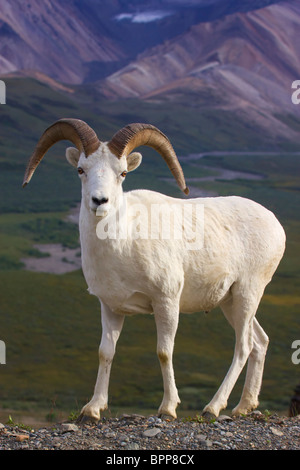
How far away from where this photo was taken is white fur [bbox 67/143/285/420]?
8688 millimetres

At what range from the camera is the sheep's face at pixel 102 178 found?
808 centimetres

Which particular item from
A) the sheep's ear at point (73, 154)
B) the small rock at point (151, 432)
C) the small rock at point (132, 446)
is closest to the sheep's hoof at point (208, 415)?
the small rock at point (151, 432)

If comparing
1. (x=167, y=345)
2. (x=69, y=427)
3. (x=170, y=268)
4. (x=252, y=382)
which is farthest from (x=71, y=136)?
(x=252, y=382)

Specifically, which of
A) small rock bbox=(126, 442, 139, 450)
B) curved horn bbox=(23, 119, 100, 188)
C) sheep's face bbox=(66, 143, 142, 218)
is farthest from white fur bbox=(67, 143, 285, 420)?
small rock bbox=(126, 442, 139, 450)

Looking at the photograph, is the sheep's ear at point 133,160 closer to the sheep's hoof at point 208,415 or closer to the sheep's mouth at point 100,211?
the sheep's mouth at point 100,211

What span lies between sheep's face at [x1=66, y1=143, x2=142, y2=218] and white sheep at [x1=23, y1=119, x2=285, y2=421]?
12 mm

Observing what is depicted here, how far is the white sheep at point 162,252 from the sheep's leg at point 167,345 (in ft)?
0.04

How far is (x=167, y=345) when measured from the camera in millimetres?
9102

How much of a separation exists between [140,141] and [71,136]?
893 millimetres

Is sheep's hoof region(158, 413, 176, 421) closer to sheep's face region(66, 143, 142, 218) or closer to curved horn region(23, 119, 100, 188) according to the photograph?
sheep's face region(66, 143, 142, 218)

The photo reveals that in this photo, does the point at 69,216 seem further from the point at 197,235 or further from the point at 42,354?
the point at 197,235

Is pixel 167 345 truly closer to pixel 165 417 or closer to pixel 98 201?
pixel 165 417

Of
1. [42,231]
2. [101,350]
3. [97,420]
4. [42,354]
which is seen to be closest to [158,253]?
[101,350]

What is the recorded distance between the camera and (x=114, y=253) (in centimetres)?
873
